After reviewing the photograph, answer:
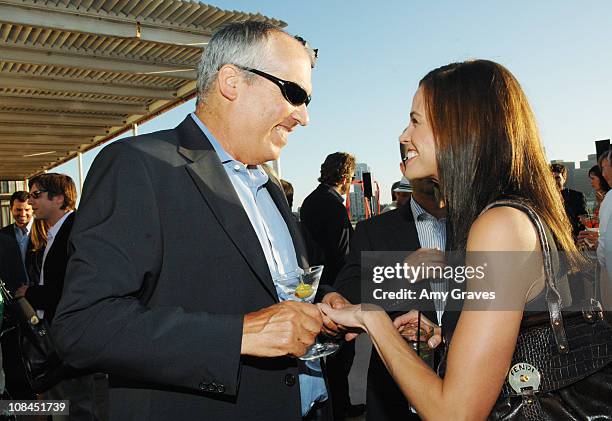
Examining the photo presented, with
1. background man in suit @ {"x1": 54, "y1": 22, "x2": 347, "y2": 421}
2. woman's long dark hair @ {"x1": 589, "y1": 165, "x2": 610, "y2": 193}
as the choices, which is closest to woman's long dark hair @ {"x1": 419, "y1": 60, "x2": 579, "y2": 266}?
background man in suit @ {"x1": 54, "y1": 22, "x2": 347, "y2": 421}

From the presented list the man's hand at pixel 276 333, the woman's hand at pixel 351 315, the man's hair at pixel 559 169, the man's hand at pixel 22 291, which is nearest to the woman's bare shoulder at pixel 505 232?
the woman's hand at pixel 351 315

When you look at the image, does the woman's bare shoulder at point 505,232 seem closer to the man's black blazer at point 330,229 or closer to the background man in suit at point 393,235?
the background man in suit at point 393,235

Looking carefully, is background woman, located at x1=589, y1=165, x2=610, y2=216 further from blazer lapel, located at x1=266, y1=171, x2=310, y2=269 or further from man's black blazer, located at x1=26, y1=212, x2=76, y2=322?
man's black blazer, located at x1=26, y1=212, x2=76, y2=322

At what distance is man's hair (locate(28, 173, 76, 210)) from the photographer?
4965 mm

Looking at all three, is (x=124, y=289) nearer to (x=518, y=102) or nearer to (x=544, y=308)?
(x=544, y=308)

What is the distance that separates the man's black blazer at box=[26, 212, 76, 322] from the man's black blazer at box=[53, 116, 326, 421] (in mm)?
2608

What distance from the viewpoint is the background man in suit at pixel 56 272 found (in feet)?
12.5

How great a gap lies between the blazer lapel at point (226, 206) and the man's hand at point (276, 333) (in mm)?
187

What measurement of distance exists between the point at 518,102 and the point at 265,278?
1.01 meters

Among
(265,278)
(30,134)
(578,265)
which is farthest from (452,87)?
(30,134)

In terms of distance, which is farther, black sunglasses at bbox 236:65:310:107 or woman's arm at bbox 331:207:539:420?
black sunglasses at bbox 236:65:310:107

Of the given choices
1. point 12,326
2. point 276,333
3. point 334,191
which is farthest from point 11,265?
point 276,333

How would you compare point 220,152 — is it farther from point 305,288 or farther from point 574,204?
point 574,204

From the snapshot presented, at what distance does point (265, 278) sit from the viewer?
71.0 inches
